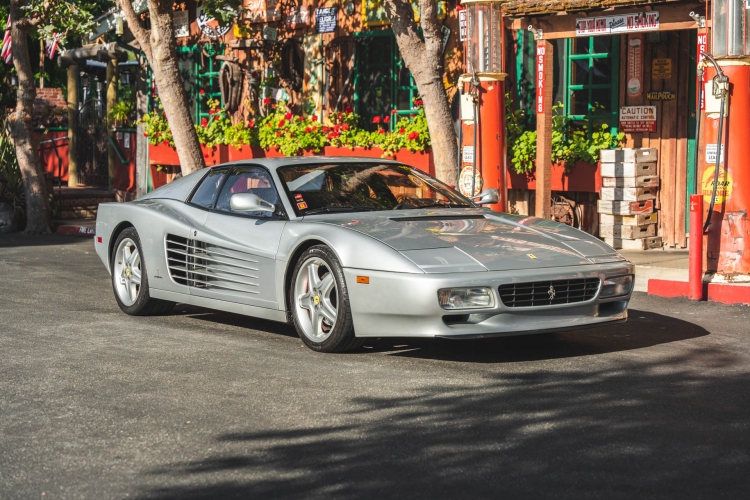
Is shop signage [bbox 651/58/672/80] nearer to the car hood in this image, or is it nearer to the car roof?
the car roof

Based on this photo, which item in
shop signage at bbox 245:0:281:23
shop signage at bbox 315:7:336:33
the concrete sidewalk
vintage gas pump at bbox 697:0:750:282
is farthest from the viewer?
shop signage at bbox 245:0:281:23

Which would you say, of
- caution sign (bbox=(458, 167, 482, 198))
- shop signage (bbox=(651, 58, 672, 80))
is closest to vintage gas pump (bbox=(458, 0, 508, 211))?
caution sign (bbox=(458, 167, 482, 198))

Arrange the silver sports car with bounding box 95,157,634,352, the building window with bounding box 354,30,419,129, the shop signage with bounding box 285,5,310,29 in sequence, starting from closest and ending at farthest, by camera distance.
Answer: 1. the silver sports car with bounding box 95,157,634,352
2. the building window with bounding box 354,30,419,129
3. the shop signage with bounding box 285,5,310,29

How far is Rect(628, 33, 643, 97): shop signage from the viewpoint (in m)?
15.0

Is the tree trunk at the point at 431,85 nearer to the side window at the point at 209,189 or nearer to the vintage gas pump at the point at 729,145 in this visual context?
the vintage gas pump at the point at 729,145

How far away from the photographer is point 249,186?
8922 mm

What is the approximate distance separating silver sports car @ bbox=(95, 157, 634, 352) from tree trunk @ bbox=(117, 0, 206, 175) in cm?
700

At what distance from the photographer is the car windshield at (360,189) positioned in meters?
8.41

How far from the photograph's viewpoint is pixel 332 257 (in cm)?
757

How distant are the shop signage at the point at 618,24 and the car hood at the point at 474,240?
5.16 metres

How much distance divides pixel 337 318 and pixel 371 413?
1622 millimetres

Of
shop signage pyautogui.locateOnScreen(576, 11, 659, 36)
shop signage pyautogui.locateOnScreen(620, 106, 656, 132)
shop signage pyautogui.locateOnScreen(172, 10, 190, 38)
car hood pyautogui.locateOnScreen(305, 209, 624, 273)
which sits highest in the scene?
shop signage pyautogui.locateOnScreen(172, 10, 190, 38)

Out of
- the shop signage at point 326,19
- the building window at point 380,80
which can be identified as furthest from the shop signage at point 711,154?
the shop signage at point 326,19

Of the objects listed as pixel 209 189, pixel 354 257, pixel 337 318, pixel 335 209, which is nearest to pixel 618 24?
pixel 209 189
